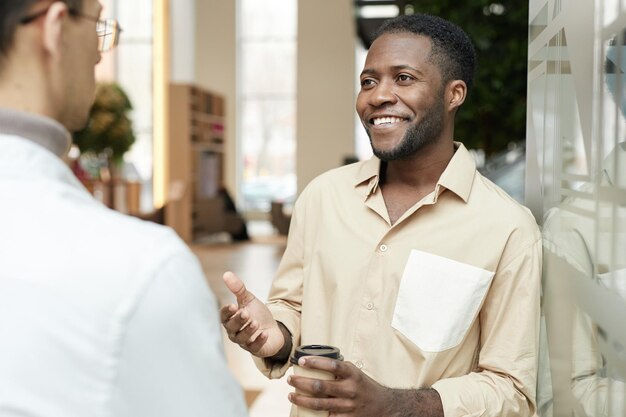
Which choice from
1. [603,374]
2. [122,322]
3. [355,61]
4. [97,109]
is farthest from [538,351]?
[355,61]

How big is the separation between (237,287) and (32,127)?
698 millimetres

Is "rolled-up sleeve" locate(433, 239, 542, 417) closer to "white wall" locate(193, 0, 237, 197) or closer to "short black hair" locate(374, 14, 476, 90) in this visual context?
"short black hair" locate(374, 14, 476, 90)

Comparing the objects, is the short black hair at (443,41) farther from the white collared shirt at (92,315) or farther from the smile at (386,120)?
the white collared shirt at (92,315)

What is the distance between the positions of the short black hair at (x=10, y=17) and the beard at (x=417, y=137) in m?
0.95

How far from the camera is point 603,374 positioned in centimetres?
118

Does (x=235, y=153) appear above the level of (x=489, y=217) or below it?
below

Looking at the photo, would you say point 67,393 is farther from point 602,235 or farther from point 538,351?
point 538,351

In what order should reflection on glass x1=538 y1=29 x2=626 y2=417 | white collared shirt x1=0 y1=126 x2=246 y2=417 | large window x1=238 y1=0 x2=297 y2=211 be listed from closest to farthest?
white collared shirt x1=0 y1=126 x2=246 y2=417
reflection on glass x1=538 y1=29 x2=626 y2=417
large window x1=238 y1=0 x2=297 y2=211

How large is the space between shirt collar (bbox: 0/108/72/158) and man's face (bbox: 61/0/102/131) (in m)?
0.05

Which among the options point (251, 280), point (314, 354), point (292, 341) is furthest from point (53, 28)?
point (251, 280)

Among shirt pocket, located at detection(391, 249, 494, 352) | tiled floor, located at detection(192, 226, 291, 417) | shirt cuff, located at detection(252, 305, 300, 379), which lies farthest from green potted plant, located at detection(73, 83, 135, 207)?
shirt pocket, located at detection(391, 249, 494, 352)

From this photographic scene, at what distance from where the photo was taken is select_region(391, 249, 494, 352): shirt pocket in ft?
4.92

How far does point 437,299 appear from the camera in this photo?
153 cm

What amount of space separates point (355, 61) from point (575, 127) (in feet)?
47.3
